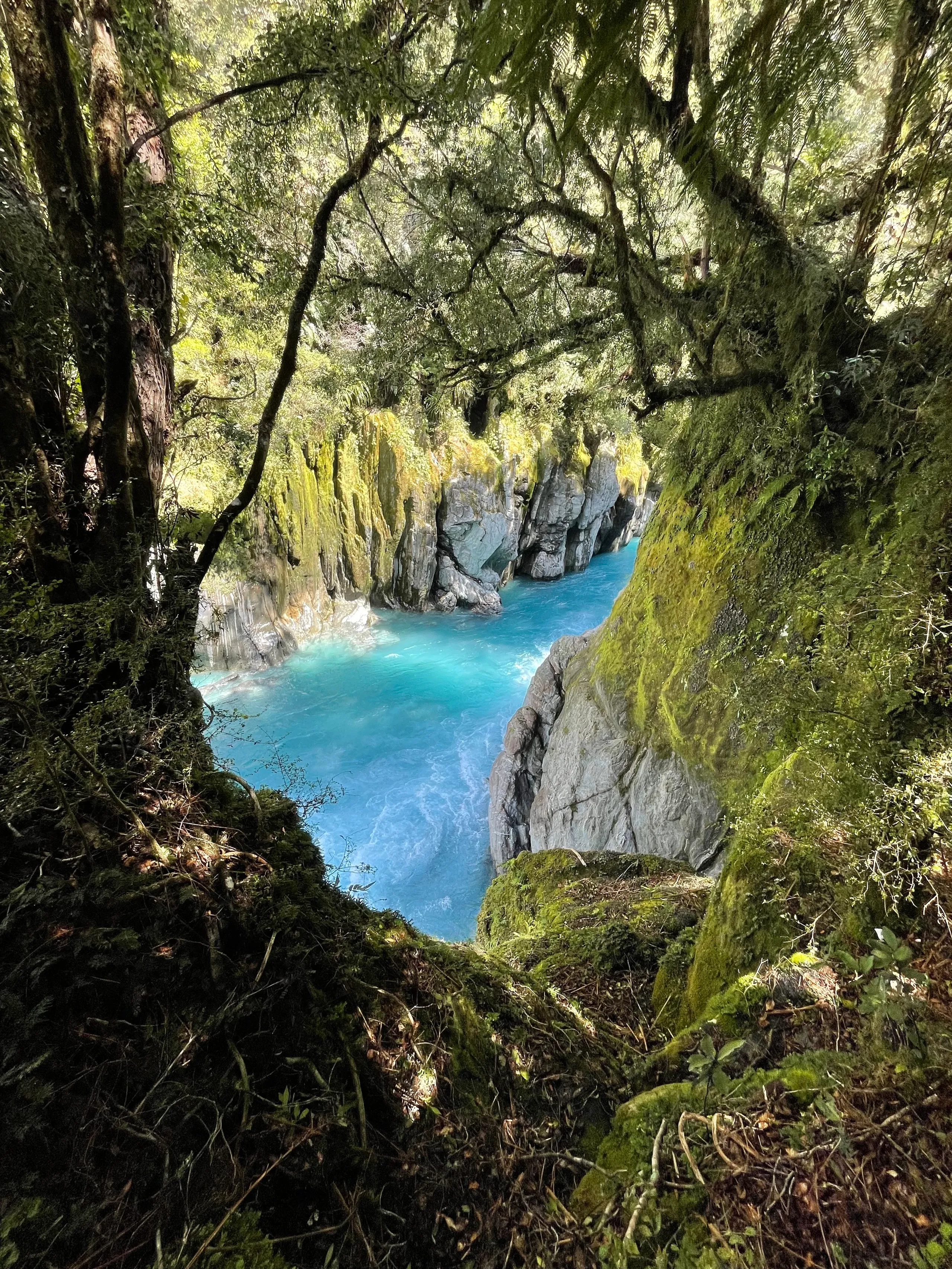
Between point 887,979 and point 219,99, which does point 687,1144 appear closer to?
point 887,979

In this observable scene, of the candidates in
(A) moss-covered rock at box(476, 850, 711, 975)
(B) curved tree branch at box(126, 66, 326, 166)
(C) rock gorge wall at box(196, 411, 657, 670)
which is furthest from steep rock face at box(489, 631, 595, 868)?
(B) curved tree branch at box(126, 66, 326, 166)

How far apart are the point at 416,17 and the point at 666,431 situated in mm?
5136

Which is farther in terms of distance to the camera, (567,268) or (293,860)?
(567,268)

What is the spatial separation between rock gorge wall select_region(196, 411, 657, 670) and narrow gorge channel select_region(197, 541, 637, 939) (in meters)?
0.92

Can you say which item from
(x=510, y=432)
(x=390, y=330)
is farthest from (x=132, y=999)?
Answer: (x=510, y=432)

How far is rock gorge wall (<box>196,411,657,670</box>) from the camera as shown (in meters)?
14.1

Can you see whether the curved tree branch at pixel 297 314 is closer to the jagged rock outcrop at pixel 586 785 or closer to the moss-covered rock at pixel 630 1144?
the moss-covered rock at pixel 630 1144

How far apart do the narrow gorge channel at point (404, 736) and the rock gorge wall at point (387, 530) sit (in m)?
0.92

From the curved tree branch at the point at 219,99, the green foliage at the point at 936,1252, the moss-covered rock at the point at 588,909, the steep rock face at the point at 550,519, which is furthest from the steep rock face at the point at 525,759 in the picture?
the steep rock face at the point at 550,519

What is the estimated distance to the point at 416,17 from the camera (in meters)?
2.93

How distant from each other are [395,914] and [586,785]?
510cm

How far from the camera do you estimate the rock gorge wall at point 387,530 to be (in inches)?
556

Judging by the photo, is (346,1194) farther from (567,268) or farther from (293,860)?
(567,268)

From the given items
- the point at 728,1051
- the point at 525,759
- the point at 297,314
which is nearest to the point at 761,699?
the point at 728,1051
